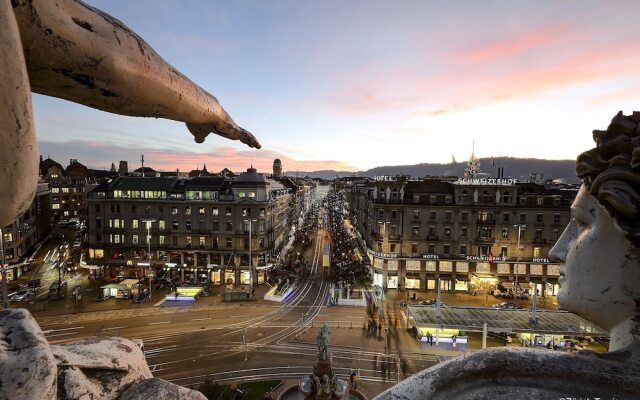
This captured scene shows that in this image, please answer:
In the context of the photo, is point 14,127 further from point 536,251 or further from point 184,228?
point 536,251

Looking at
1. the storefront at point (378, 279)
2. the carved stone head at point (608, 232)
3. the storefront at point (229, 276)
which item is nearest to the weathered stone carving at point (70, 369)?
Result: the carved stone head at point (608, 232)

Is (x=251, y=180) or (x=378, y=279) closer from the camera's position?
(x=378, y=279)

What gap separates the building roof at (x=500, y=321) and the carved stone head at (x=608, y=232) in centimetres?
3334

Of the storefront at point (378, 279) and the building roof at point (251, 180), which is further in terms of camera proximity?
the building roof at point (251, 180)

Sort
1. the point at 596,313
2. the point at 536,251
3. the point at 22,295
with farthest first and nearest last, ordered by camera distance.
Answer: the point at 536,251 → the point at 22,295 → the point at 596,313

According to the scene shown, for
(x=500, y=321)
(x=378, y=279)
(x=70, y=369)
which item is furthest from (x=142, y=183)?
(x=70, y=369)

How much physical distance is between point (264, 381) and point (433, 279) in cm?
3448

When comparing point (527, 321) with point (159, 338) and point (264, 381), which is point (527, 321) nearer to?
point (264, 381)

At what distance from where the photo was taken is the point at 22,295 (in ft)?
152

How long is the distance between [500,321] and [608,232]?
3583cm

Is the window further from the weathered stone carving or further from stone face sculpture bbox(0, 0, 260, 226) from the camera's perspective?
stone face sculpture bbox(0, 0, 260, 226)

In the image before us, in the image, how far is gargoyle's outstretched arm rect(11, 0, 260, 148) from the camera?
170cm

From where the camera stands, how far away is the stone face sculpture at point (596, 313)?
6.62 ft

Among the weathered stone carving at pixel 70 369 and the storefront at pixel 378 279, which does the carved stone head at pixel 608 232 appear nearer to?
the weathered stone carving at pixel 70 369
